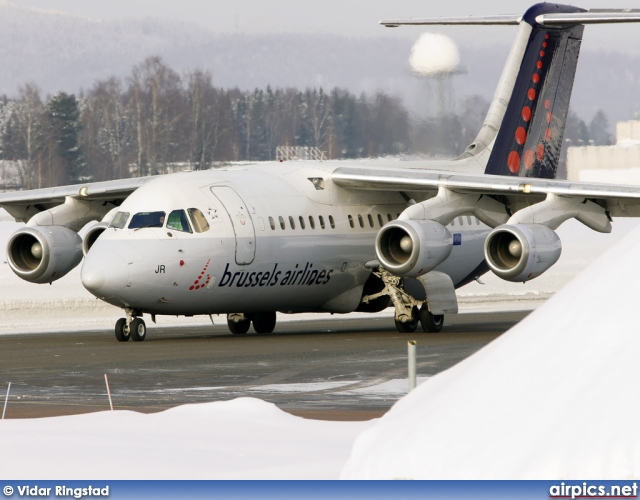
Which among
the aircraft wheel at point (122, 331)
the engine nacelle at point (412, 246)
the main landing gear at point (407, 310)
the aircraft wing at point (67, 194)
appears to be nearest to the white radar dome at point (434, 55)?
the aircraft wing at point (67, 194)

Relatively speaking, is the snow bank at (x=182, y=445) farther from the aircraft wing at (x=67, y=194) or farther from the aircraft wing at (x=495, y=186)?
the aircraft wing at (x=67, y=194)

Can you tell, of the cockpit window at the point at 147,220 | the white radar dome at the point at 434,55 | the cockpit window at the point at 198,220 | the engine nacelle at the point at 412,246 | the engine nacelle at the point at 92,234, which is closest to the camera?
the cockpit window at the point at 147,220

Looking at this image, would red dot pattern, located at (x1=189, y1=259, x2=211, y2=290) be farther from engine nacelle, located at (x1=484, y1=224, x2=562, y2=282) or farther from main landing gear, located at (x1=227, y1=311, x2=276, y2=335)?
engine nacelle, located at (x1=484, y1=224, x2=562, y2=282)

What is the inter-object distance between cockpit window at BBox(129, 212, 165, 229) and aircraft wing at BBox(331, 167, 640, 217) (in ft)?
13.9

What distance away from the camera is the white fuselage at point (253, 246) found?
76.0 feet

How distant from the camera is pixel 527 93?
1129 inches

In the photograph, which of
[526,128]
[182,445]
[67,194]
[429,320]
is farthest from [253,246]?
[182,445]

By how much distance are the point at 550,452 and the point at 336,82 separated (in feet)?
131

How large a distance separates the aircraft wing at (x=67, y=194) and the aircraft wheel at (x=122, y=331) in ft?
12.2

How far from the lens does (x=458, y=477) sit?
7539 millimetres

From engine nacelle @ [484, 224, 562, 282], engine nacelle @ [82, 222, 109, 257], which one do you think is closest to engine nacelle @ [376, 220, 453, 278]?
engine nacelle @ [484, 224, 562, 282]

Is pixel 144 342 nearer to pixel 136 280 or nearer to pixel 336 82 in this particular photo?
pixel 136 280

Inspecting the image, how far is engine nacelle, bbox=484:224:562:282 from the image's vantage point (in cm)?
2364

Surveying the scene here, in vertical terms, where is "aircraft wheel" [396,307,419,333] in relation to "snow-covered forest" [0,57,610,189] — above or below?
below
